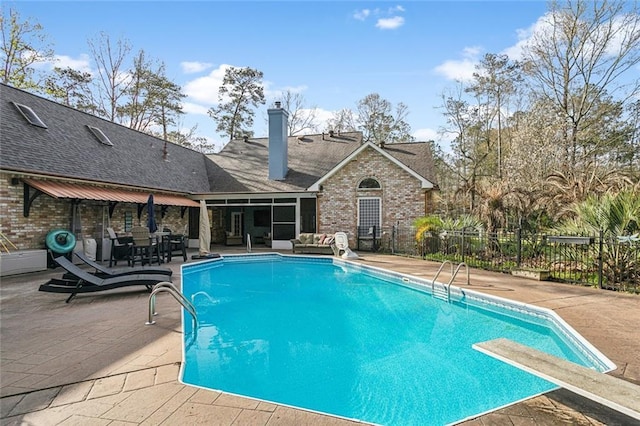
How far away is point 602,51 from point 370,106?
19.2 metres

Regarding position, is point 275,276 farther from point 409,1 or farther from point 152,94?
point 152,94

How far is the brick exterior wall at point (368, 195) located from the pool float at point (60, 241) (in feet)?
37.6

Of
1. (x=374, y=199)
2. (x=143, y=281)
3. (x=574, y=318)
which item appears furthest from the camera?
(x=374, y=199)

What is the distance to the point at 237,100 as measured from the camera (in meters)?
34.6

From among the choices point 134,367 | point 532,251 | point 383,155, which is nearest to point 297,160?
point 383,155

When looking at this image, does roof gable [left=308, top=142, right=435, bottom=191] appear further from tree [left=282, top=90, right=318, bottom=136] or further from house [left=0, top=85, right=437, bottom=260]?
tree [left=282, top=90, right=318, bottom=136]

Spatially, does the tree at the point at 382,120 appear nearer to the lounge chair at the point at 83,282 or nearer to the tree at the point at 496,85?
the tree at the point at 496,85

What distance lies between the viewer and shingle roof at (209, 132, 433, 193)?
20.4 meters

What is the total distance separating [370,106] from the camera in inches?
1388

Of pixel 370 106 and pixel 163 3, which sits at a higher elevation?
pixel 370 106

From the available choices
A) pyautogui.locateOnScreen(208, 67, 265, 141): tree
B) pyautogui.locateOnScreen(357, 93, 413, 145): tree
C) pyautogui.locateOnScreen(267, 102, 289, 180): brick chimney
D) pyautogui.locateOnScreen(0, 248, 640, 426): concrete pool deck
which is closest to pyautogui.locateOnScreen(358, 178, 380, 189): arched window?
pyautogui.locateOnScreen(267, 102, 289, 180): brick chimney

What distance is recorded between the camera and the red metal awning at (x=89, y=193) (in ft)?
38.5

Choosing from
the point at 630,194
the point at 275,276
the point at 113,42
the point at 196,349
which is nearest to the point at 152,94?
the point at 113,42

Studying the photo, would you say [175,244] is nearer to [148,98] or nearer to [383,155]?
[383,155]
